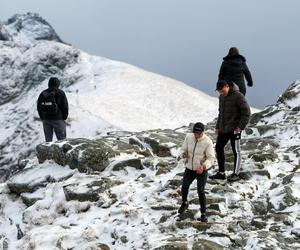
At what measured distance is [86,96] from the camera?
3388 inches


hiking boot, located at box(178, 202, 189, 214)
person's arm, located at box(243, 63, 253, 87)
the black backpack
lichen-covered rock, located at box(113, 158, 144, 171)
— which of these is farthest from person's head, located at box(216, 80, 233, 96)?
the black backpack

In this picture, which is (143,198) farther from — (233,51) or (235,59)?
(233,51)

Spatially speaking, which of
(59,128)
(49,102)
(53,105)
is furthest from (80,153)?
(49,102)

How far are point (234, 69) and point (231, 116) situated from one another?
2575 millimetres

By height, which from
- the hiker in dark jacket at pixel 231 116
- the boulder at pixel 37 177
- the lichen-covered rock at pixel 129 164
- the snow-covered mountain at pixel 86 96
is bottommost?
the snow-covered mountain at pixel 86 96

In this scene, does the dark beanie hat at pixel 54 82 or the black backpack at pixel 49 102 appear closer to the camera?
the dark beanie hat at pixel 54 82

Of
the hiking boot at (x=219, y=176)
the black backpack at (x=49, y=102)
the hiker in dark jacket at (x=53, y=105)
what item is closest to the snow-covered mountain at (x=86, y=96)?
the hiker in dark jacket at (x=53, y=105)

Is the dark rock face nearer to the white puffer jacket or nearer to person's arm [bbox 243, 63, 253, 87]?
person's arm [bbox 243, 63, 253, 87]

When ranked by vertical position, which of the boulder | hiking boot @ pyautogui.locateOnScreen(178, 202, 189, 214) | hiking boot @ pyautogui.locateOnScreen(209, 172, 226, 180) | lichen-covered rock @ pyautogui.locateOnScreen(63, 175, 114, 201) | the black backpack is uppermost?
the black backpack

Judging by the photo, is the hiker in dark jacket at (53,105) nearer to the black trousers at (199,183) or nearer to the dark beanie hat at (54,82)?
the dark beanie hat at (54,82)

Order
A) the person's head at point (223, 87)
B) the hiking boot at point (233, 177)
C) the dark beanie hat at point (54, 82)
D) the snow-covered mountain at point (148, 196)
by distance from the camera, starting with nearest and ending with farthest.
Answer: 1. the snow-covered mountain at point (148, 196)
2. the person's head at point (223, 87)
3. the hiking boot at point (233, 177)
4. the dark beanie hat at point (54, 82)

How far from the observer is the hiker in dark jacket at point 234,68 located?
1797 centimetres

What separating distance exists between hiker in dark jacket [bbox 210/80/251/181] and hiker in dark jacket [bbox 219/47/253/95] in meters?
2.03

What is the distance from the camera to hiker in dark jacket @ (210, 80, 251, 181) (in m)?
15.8
